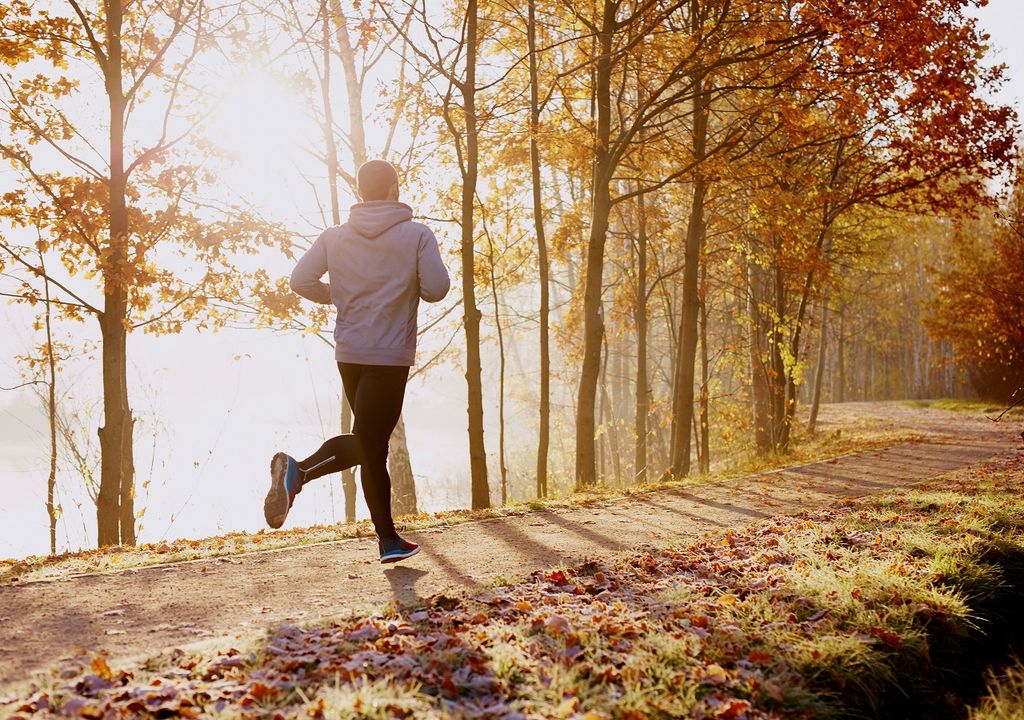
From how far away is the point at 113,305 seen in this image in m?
9.54

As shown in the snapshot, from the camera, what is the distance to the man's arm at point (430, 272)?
4.66 m

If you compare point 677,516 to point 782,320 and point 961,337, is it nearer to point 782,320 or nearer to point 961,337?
point 782,320

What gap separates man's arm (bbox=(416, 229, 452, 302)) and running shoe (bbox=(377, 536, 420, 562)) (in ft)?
4.93

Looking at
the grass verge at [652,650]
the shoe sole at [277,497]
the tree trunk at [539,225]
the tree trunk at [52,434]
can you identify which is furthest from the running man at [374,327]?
the tree trunk at [52,434]

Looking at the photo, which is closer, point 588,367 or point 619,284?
point 588,367

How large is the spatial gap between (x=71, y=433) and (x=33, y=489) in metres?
2.12

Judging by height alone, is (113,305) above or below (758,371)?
above

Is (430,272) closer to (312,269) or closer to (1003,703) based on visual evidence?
(312,269)

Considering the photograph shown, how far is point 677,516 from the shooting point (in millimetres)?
7527

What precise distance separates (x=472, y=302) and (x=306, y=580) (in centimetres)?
483

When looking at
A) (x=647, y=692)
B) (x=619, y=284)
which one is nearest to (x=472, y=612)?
(x=647, y=692)

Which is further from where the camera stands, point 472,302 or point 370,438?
point 472,302

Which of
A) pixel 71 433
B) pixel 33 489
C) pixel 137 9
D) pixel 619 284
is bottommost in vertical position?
pixel 33 489

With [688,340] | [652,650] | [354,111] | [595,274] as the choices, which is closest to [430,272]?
[652,650]
